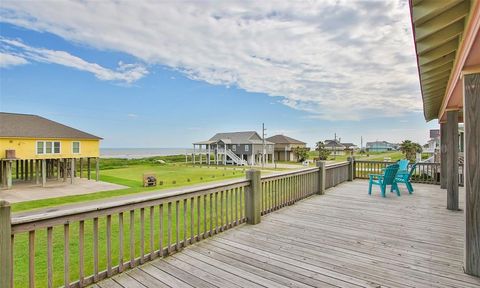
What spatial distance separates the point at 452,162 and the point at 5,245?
700 centimetres

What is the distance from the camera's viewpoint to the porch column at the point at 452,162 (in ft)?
16.8

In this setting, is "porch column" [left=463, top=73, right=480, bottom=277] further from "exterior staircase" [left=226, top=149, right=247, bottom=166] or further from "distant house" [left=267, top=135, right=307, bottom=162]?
"distant house" [left=267, top=135, right=307, bottom=162]

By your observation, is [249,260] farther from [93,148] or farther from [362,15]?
[93,148]

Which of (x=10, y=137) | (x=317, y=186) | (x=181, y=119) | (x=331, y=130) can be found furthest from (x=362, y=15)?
(x=181, y=119)

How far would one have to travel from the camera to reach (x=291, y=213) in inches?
205

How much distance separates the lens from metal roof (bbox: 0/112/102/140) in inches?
640

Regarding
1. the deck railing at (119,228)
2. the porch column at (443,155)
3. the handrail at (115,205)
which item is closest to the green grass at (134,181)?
the deck railing at (119,228)

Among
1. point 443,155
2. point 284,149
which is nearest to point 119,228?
point 443,155

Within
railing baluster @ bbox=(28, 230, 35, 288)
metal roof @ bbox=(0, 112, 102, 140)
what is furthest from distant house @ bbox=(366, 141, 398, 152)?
railing baluster @ bbox=(28, 230, 35, 288)

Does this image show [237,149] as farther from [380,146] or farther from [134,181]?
[380,146]

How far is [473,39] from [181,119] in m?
49.8

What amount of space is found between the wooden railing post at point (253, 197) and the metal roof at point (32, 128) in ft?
60.2

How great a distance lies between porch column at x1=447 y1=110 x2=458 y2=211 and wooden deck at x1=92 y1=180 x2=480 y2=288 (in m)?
0.32

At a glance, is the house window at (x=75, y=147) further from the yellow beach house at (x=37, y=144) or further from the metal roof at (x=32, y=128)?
the metal roof at (x=32, y=128)
